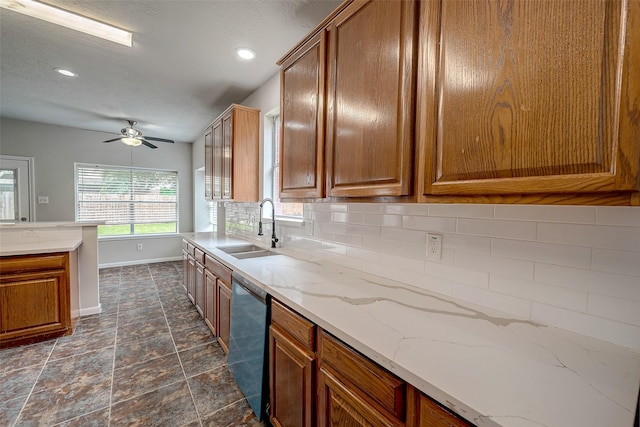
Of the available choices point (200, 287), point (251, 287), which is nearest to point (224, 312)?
point (251, 287)

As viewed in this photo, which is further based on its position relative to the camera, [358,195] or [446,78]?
[358,195]

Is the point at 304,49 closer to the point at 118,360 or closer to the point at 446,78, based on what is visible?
the point at 446,78

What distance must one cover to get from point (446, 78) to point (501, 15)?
7.9 inches

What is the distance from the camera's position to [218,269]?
2.20m

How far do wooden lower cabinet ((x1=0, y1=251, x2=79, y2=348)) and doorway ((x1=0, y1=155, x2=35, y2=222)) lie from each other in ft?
9.46

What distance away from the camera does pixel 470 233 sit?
3.74 feet

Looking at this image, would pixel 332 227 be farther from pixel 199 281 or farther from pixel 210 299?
pixel 199 281

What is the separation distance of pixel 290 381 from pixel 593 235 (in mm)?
1365

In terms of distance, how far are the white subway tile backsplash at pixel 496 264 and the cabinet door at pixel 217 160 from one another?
9.18 feet

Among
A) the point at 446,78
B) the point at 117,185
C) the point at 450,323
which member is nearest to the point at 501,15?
the point at 446,78

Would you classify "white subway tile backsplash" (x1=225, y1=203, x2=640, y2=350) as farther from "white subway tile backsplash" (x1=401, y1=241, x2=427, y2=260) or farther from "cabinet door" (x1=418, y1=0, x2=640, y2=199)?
"cabinet door" (x1=418, y1=0, x2=640, y2=199)

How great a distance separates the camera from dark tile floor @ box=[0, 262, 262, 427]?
1.62 m

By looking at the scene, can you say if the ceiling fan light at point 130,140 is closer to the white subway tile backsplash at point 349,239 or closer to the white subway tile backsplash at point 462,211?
the white subway tile backsplash at point 349,239

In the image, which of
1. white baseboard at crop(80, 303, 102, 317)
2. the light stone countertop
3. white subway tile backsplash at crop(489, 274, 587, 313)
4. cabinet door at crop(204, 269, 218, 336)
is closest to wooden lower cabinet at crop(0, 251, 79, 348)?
white baseboard at crop(80, 303, 102, 317)
